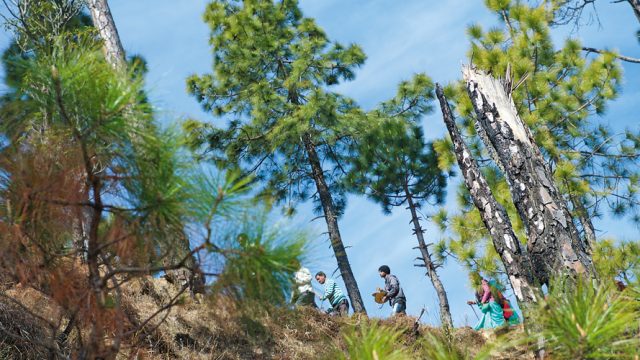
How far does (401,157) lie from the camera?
53.1 ft

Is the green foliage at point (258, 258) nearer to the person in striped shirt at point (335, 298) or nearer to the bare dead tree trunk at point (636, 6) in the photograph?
the person in striped shirt at point (335, 298)

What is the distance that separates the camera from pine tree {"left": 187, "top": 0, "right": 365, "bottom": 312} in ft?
49.2

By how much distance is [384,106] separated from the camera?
16.3 metres

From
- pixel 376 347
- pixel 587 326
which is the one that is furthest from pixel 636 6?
pixel 376 347

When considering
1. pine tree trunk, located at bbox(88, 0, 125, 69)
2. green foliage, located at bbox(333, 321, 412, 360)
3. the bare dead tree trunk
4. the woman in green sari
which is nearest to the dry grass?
the woman in green sari

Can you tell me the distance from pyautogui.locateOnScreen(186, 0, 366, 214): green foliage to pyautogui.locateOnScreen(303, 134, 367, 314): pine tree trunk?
24cm

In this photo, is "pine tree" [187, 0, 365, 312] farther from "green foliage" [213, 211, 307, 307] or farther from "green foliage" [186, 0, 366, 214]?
"green foliage" [213, 211, 307, 307]

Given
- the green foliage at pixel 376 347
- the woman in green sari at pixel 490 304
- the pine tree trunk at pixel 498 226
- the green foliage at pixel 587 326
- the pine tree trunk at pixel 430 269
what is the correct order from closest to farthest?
the green foliage at pixel 587 326
the green foliage at pixel 376 347
the pine tree trunk at pixel 498 226
the woman in green sari at pixel 490 304
the pine tree trunk at pixel 430 269

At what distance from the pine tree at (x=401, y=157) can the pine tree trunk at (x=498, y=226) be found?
21.7ft

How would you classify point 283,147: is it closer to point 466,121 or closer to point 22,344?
point 466,121

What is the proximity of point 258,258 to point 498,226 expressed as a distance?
17.9 ft

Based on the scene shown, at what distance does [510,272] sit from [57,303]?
558cm

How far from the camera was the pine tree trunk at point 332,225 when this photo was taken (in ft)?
47.6

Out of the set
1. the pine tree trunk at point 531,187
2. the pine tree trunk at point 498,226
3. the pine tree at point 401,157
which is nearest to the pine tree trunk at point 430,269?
the pine tree at point 401,157
